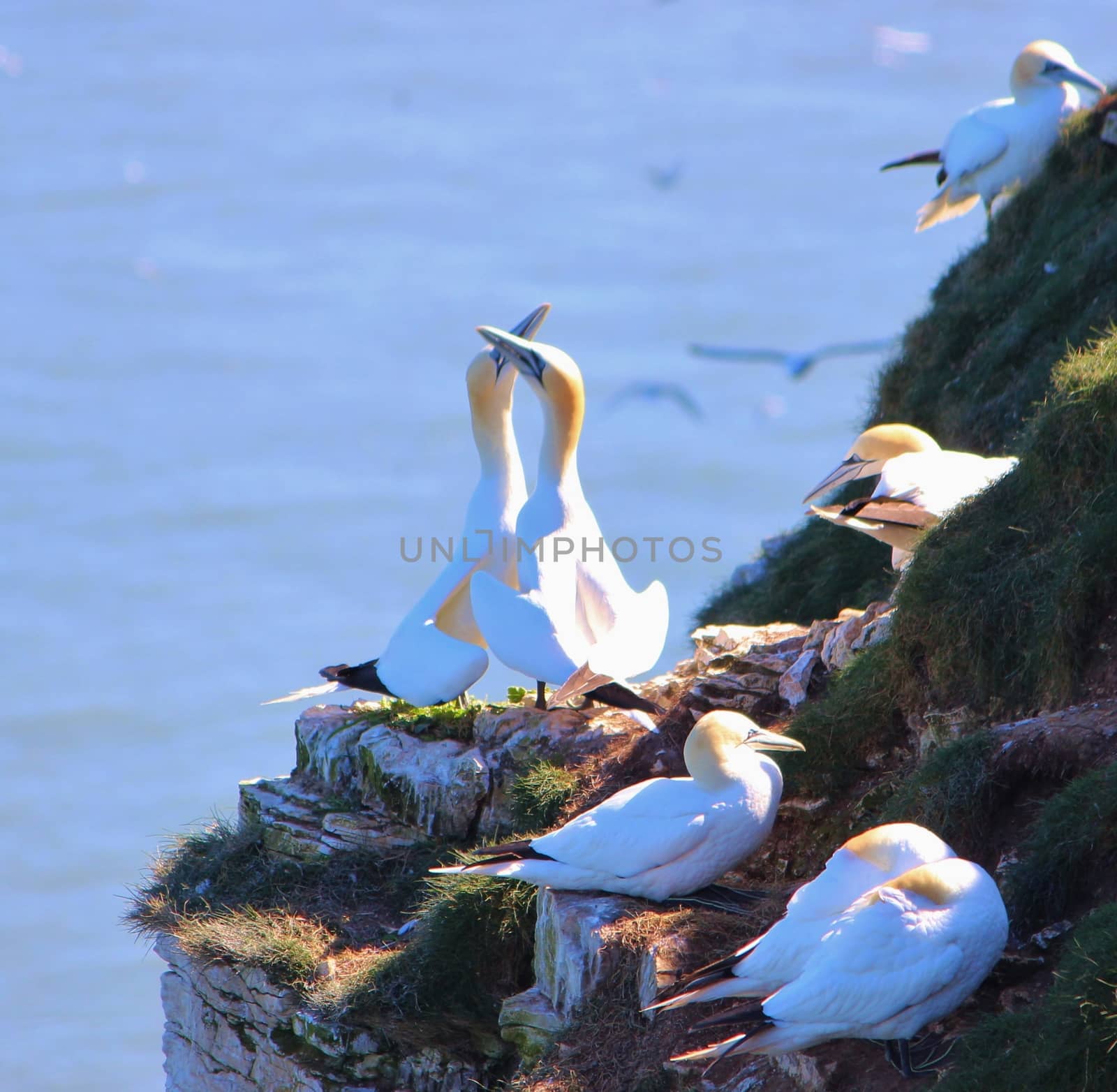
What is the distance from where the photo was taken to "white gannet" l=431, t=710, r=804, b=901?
603cm

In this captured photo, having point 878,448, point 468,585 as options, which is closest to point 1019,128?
point 878,448

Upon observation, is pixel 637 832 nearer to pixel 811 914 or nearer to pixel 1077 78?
pixel 811 914

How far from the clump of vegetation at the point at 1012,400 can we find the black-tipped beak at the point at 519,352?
2393 millimetres

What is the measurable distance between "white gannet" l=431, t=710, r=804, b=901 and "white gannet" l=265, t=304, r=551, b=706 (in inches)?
84.5

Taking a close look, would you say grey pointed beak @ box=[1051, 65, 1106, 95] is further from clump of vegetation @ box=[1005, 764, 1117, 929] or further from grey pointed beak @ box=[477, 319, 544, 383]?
clump of vegetation @ box=[1005, 764, 1117, 929]

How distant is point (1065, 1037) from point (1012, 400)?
21.7 ft

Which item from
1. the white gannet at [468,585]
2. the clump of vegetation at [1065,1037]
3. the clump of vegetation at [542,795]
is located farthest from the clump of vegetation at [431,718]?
the clump of vegetation at [1065,1037]

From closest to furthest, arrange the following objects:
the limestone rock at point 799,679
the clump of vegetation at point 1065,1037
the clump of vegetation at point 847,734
→ the clump of vegetation at point 1065,1037
the clump of vegetation at point 847,734
the limestone rock at point 799,679

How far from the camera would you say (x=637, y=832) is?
6.05m

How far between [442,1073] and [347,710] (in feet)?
8.46

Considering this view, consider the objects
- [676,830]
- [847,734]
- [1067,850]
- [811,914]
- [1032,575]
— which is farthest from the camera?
[847,734]

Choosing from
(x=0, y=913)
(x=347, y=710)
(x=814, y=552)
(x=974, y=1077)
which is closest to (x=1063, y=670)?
(x=974, y=1077)

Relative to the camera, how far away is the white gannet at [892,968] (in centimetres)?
476

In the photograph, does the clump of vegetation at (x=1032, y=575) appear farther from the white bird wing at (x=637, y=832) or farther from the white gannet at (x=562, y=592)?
the white gannet at (x=562, y=592)
